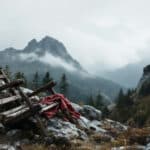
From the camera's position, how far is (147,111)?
11431cm

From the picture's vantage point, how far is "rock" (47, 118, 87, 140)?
17.5 m

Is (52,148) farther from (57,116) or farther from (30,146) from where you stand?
(57,116)

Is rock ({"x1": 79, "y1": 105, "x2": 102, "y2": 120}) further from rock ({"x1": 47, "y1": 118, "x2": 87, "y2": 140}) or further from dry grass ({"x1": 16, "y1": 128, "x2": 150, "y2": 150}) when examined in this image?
dry grass ({"x1": 16, "y1": 128, "x2": 150, "y2": 150})

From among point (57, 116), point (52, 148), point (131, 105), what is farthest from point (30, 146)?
point (131, 105)

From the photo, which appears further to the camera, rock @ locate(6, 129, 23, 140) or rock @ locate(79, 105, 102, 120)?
rock @ locate(79, 105, 102, 120)

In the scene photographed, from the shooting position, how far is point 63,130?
18156 mm

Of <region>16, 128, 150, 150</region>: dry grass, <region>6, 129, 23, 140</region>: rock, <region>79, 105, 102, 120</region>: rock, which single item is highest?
<region>6, 129, 23, 140</region>: rock

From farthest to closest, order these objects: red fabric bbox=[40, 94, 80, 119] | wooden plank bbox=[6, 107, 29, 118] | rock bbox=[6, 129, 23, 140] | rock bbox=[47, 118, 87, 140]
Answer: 1. red fabric bbox=[40, 94, 80, 119]
2. rock bbox=[47, 118, 87, 140]
3. wooden plank bbox=[6, 107, 29, 118]
4. rock bbox=[6, 129, 23, 140]

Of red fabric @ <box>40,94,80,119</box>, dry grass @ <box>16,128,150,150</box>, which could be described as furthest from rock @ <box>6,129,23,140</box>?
red fabric @ <box>40,94,80,119</box>

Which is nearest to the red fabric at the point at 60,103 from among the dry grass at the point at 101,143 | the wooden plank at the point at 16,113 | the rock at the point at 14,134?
the dry grass at the point at 101,143

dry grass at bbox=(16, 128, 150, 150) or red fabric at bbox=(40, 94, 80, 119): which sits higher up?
red fabric at bbox=(40, 94, 80, 119)

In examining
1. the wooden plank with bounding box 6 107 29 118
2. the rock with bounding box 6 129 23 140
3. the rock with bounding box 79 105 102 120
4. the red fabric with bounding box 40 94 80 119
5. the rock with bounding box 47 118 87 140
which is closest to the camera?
the rock with bounding box 6 129 23 140

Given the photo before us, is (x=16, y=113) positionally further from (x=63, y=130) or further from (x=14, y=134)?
(x=63, y=130)

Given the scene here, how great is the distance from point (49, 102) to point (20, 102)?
151 cm
